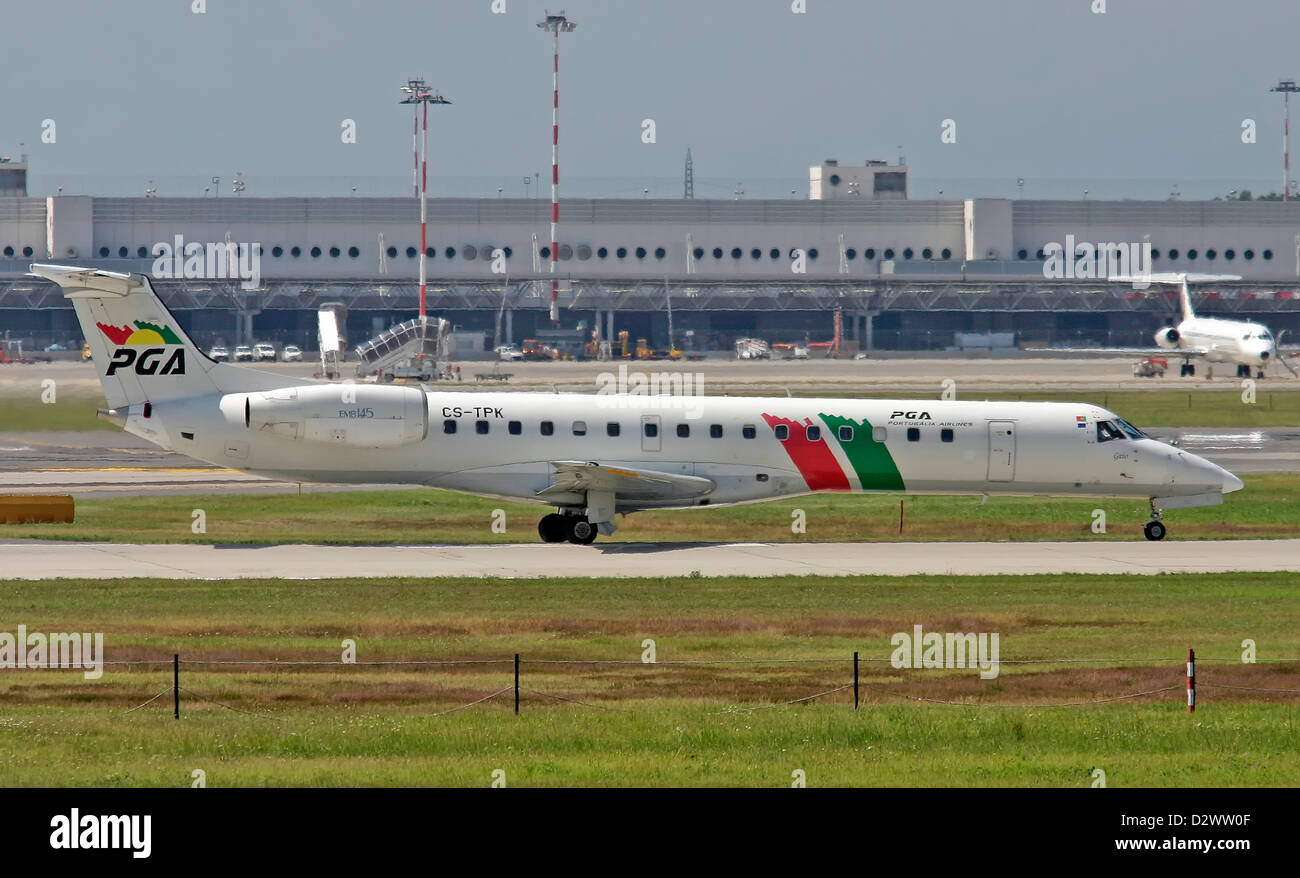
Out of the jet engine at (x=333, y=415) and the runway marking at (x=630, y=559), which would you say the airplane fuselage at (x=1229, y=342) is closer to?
the runway marking at (x=630, y=559)

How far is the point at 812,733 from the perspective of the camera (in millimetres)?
16422

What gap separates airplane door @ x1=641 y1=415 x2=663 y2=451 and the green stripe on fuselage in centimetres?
344

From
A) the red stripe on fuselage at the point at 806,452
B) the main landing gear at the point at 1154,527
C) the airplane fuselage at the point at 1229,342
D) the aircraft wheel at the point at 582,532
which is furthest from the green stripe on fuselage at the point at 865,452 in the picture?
the airplane fuselage at the point at 1229,342

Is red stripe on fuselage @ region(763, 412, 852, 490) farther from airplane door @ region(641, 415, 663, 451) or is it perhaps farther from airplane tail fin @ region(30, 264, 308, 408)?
airplane tail fin @ region(30, 264, 308, 408)

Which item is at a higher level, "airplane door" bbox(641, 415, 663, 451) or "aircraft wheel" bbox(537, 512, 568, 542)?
"airplane door" bbox(641, 415, 663, 451)

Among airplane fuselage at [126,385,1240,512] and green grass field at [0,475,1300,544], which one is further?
green grass field at [0,475,1300,544]

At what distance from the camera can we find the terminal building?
381 feet

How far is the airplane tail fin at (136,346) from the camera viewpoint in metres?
32.2

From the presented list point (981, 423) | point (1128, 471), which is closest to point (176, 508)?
point (981, 423)

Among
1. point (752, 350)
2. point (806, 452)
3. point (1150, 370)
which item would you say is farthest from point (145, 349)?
point (752, 350)

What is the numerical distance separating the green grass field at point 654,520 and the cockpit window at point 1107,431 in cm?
250

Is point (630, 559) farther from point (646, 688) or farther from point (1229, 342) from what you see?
point (1229, 342)

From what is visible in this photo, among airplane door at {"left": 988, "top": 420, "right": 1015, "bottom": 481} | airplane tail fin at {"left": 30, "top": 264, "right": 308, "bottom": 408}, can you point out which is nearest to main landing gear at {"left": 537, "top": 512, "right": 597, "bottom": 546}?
airplane tail fin at {"left": 30, "top": 264, "right": 308, "bottom": 408}

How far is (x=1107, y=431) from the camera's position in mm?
34562
